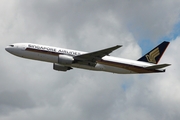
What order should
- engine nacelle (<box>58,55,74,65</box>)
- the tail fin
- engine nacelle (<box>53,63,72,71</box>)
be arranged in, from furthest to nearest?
the tail fin → engine nacelle (<box>53,63,72,71</box>) → engine nacelle (<box>58,55,74,65</box>)

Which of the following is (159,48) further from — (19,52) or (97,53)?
(19,52)

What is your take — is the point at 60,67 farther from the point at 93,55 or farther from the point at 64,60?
the point at 93,55

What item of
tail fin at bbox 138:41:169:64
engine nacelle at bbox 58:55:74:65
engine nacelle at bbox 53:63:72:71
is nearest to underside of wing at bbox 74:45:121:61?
engine nacelle at bbox 58:55:74:65

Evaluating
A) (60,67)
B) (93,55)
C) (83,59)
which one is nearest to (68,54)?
(83,59)

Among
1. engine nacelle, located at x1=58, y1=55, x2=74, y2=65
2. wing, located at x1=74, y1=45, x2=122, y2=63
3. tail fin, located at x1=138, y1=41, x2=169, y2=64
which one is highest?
tail fin, located at x1=138, y1=41, x2=169, y2=64

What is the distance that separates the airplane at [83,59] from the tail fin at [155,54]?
6.55ft

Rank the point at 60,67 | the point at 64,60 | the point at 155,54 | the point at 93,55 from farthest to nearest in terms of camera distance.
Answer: the point at 155,54
the point at 60,67
the point at 93,55
the point at 64,60

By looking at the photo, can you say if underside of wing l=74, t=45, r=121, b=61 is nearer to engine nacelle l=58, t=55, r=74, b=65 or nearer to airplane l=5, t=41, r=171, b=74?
airplane l=5, t=41, r=171, b=74

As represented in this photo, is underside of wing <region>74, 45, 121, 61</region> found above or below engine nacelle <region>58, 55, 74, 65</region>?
above

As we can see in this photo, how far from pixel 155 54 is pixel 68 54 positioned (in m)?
17.5

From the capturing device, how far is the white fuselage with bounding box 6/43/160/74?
7444 centimetres

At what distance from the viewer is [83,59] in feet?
245

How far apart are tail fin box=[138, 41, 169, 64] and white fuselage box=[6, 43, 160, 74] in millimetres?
2994

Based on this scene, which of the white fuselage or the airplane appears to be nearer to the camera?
the airplane
